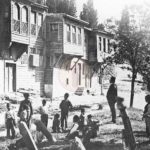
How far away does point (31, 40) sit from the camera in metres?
16.1

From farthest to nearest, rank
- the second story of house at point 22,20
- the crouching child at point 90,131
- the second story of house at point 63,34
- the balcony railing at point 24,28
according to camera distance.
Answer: the second story of house at point 63,34, the balcony railing at point 24,28, the second story of house at point 22,20, the crouching child at point 90,131

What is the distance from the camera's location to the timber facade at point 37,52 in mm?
12867

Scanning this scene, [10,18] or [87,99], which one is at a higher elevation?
[10,18]

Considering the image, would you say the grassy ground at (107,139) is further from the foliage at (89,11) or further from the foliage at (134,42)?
the foliage at (89,11)

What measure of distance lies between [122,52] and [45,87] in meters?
3.52

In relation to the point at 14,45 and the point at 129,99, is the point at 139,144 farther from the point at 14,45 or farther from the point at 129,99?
the point at 14,45

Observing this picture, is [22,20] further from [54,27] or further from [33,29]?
[54,27]

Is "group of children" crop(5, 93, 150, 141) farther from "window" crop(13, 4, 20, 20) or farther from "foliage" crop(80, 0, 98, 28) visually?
"window" crop(13, 4, 20, 20)

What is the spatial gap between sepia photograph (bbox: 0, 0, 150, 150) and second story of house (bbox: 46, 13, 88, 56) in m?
0.05

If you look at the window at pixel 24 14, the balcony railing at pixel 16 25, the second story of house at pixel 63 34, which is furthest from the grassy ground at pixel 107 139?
the second story of house at pixel 63 34

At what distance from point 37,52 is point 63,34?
8.70 ft

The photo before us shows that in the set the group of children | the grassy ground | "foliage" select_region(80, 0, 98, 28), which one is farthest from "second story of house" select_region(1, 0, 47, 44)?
the group of children

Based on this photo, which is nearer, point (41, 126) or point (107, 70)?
point (41, 126)

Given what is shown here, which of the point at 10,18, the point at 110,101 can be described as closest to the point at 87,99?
the point at 110,101
